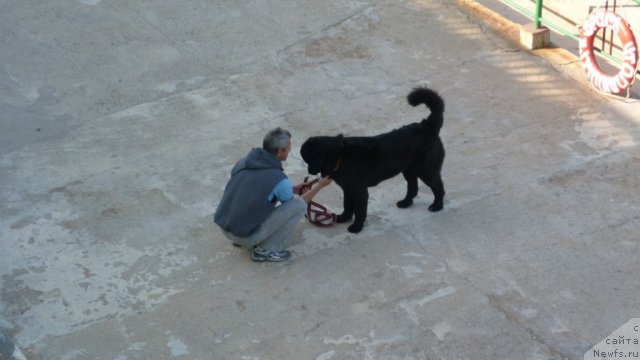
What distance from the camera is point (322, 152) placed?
584 cm

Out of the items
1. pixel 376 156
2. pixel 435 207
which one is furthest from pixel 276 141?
pixel 435 207

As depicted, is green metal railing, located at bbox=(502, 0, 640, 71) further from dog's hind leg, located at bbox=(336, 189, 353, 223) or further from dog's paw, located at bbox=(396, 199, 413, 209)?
dog's hind leg, located at bbox=(336, 189, 353, 223)

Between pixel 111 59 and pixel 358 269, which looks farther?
pixel 111 59

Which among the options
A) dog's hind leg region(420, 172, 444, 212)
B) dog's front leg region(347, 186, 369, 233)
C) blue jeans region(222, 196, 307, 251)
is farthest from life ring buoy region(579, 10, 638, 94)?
blue jeans region(222, 196, 307, 251)

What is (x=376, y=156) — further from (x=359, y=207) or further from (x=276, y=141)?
(x=276, y=141)

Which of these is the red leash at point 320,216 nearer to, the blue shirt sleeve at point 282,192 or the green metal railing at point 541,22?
the blue shirt sleeve at point 282,192

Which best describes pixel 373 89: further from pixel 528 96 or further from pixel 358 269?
pixel 358 269

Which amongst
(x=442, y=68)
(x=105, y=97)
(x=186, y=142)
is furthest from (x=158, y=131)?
(x=442, y=68)

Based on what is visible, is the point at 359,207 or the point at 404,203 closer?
the point at 359,207

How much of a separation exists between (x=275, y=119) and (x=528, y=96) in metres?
2.09

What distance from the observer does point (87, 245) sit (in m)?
6.25

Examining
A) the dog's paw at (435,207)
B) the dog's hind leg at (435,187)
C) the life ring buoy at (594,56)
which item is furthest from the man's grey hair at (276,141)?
the life ring buoy at (594,56)

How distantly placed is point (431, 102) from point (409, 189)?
2.39ft

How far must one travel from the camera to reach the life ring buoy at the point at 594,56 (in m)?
7.50
